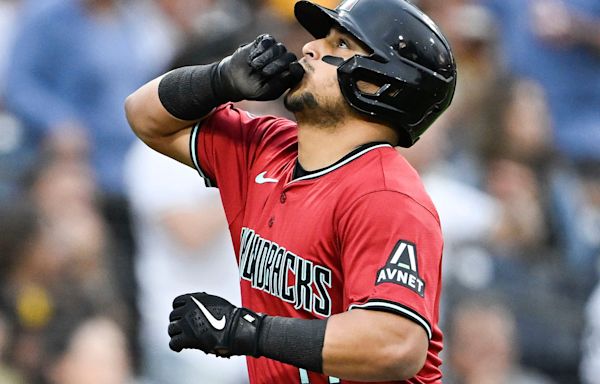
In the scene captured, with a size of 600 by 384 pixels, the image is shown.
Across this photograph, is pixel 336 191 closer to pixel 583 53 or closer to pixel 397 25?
pixel 397 25

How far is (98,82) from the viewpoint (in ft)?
24.7

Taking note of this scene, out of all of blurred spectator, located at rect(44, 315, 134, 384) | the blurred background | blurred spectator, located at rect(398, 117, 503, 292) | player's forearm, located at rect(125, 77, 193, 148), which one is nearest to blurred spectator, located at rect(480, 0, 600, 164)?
the blurred background

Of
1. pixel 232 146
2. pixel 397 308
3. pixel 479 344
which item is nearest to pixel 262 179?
pixel 232 146

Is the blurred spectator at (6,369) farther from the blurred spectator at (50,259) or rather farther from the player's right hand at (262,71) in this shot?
the player's right hand at (262,71)

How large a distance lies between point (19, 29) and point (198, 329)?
4.47 meters

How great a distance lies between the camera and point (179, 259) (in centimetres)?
638

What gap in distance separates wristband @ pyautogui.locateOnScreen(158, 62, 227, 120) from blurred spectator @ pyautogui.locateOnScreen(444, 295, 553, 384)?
9.09 feet

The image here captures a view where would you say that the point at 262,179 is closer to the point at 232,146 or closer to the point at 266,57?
the point at 232,146

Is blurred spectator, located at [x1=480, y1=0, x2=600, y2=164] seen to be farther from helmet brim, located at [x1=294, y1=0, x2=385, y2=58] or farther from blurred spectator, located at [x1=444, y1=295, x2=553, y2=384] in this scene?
helmet brim, located at [x1=294, y1=0, x2=385, y2=58]

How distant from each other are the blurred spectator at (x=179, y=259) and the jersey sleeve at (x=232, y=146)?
2.16 meters

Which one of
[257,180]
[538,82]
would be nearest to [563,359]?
[538,82]

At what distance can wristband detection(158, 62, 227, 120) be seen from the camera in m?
4.00

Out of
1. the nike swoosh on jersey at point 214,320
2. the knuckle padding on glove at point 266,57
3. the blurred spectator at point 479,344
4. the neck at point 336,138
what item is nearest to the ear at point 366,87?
the neck at point 336,138

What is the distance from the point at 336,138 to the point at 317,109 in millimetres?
106
